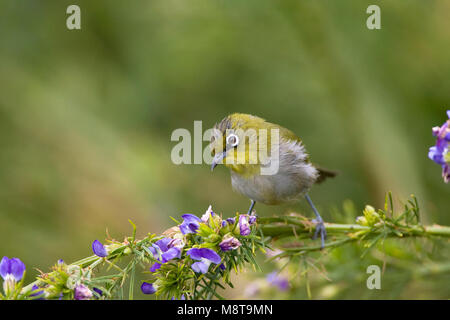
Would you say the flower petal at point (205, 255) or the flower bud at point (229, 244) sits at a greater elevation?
the flower bud at point (229, 244)

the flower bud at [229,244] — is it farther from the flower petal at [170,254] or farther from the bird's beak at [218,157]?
the bird's beak at [218,157]

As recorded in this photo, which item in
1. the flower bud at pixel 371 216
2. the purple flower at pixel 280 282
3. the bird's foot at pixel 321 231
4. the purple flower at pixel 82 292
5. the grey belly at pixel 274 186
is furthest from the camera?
the grey belly at pixel 274 186

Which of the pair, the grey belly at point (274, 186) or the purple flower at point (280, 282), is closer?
the purple flower at point (280, 282)

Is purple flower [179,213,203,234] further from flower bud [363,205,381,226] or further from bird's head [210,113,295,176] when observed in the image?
bird's head [210,113,295,176]

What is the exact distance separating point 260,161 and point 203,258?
69.1 inches

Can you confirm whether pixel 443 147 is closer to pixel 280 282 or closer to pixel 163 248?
pixel 163 248

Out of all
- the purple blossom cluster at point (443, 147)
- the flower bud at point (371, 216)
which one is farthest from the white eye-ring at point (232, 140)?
the purple blossom cluster at point (443, 147)

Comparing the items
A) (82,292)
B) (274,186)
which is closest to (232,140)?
(274,186)

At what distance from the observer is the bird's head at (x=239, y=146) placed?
11.9 ft

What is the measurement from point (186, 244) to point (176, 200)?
3762 millimetres

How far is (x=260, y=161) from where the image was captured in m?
3.72

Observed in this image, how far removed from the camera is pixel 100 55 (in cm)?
594

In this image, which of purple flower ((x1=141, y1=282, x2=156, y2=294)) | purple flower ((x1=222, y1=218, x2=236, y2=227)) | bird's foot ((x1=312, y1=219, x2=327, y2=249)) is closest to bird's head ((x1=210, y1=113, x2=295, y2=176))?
bird's foot ((x1=312, y1=219, x2=327, y2=249))

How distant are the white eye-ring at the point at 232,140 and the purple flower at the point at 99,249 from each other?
5.64 ft
